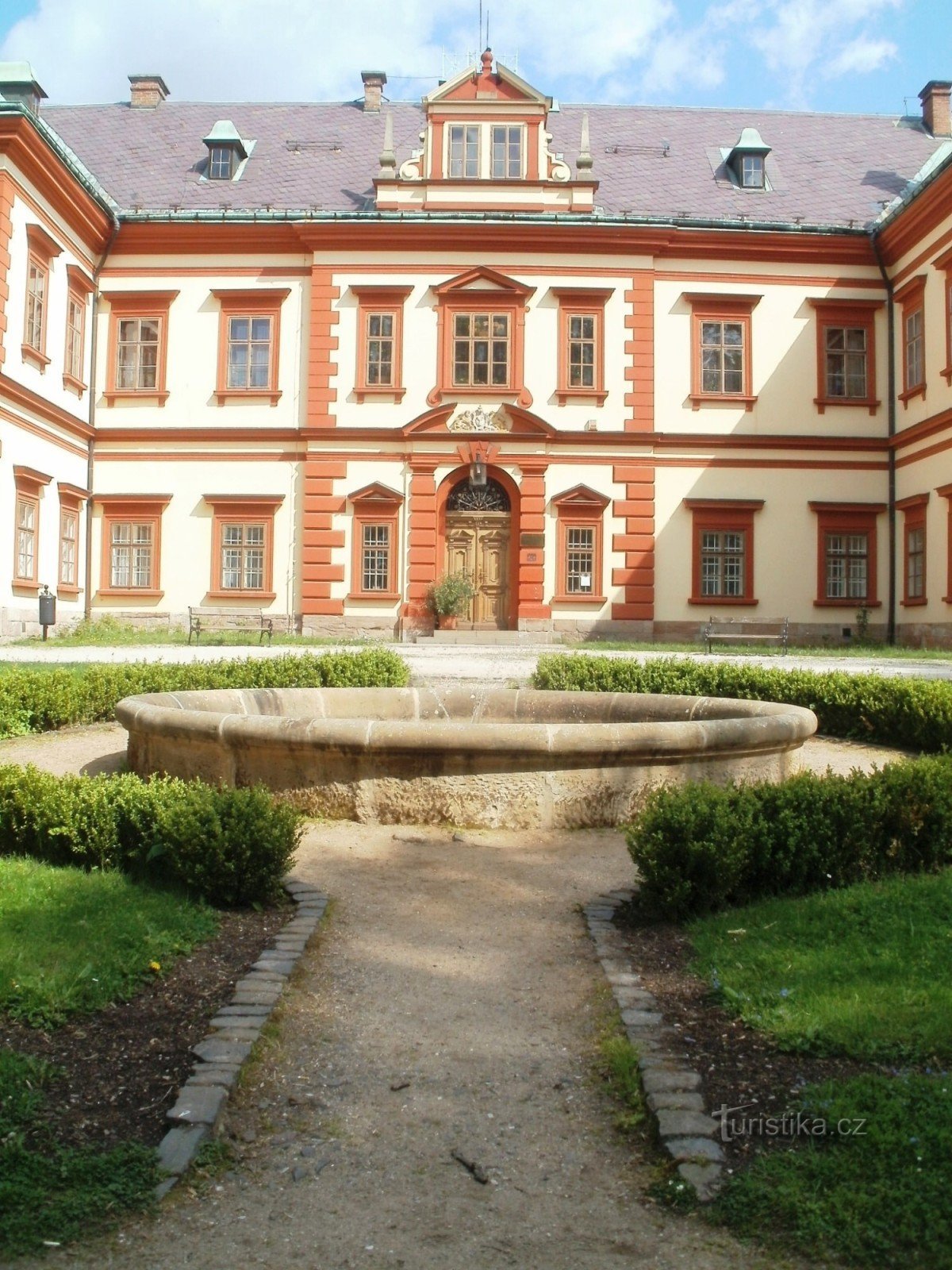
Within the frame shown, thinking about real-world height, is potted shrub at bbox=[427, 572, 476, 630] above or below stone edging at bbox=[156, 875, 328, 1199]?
above

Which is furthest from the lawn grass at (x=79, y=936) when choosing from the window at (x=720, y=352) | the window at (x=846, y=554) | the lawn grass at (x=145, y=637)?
the window at (x=846, y=554)

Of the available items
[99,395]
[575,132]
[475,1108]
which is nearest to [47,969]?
[475,1108]

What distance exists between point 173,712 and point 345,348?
19.9 m

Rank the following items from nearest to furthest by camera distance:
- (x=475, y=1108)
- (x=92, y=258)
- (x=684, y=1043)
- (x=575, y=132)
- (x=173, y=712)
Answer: (x=475, y=1108) < (x=684, y=1043) < (x=173, y=712) < (x=92, y=258) < (x=575, y=132)

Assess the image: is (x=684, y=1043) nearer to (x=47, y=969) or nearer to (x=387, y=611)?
(x=47, y=969)

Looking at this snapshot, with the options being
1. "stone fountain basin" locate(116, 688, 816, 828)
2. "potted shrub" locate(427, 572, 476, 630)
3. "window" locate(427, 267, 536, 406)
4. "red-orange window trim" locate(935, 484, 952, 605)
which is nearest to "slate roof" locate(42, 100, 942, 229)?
"window" locate(427, 267, 536, 406)

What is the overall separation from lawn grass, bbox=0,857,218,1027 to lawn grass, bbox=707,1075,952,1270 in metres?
2.37

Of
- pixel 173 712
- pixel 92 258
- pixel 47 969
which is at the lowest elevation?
pixel 47 969

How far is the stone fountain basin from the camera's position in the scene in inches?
277

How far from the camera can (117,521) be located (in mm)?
26391

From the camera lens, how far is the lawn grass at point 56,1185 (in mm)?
2809

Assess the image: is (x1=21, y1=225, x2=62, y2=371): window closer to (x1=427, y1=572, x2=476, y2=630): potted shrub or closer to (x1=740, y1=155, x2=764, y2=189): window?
(x1=427, y1=572, x2=476, y2=630): potted shrub

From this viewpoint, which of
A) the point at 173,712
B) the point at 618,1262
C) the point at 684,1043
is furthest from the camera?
the point at 173,712

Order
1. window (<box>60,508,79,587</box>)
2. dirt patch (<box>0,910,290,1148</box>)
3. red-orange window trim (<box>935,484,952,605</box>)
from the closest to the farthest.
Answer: dirt patch (<box>0,910,290,1148</box>), red-orange window trim (<box>935,484,952,605</box>), window (<box>60,508,79,587</box>)
